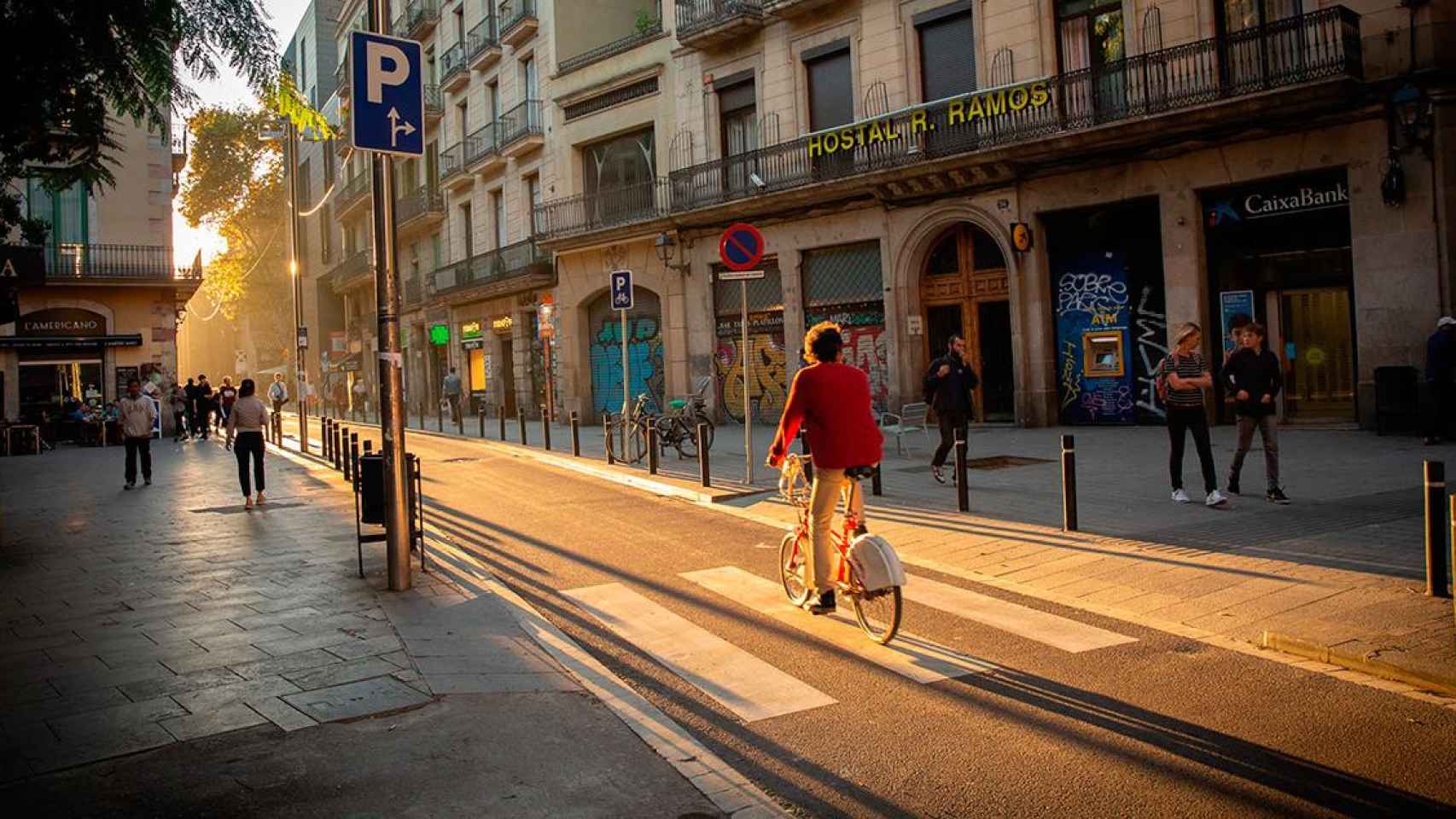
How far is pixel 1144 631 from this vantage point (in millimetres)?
6137

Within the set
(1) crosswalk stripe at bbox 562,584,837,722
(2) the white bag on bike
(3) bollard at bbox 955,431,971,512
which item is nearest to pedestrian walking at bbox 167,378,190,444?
(3) bollard at bbox 955,431,971,512

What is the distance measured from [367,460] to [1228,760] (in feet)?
20.9

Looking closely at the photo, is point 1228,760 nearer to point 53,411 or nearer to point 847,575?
point 847,575

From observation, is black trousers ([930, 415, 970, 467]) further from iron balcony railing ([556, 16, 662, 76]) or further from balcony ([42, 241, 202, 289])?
balcony ([42, 241, 202, 289])

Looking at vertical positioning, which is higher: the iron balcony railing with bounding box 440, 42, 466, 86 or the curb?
the iron balcony railing with bounding box 440, 42, 466, 86

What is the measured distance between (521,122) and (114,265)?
42.3 ft

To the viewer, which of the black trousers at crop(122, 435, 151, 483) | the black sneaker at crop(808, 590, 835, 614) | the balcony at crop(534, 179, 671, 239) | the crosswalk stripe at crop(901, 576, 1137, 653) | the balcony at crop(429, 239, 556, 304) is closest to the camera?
the crosswalk stripe at crop(901, 576, 1137, 653)

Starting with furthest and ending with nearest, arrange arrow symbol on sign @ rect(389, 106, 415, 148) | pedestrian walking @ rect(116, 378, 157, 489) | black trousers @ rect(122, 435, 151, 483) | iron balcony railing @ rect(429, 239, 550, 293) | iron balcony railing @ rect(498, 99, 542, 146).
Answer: iron balcony railing @ rect(429, 239, 550, 293) → iron balcony railing @ rect(498, 99, 542, 146) → black trousers @ rect(122, 435, 151, 483) → pedestrian walking @ rect(116, 378, 157, 489) → arrow symbol on sign @ rect(389, 106, 415, 148)

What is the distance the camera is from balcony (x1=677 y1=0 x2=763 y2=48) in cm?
2395

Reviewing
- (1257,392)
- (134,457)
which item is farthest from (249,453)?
(1257,392)

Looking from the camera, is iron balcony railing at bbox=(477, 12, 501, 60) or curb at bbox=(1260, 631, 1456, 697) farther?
iron balcony railing at bbox=(477, 12, 501, 60)

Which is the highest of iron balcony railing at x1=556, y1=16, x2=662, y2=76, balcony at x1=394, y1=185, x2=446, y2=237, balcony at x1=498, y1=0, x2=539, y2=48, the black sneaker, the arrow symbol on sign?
balcony at x1=498, y1=0, x2=539, y2=48

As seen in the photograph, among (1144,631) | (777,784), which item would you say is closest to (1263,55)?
(1144,631)

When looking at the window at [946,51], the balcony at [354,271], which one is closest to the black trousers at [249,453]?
the window at [946,51]
